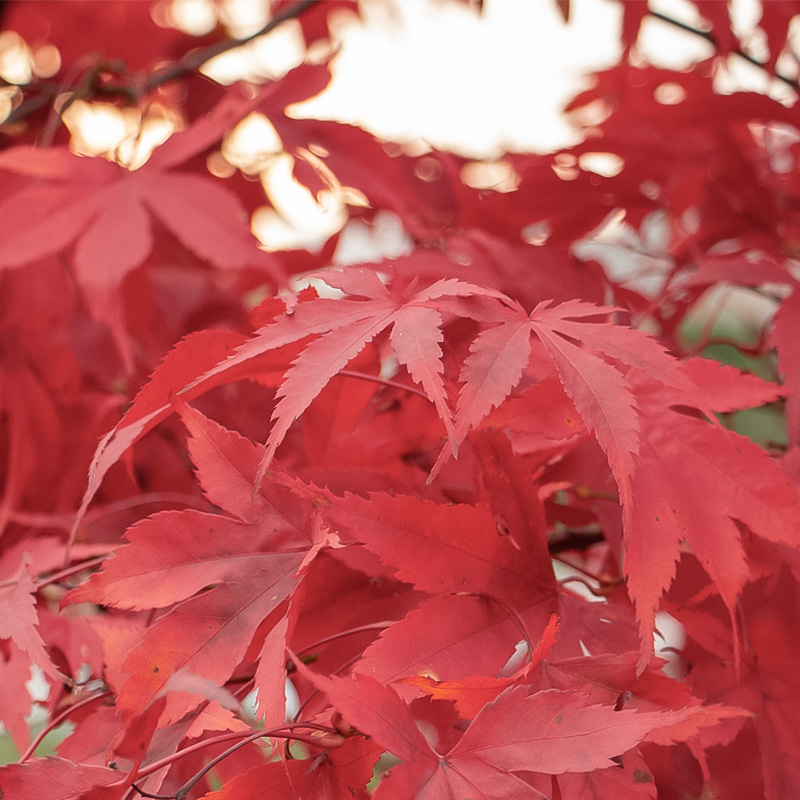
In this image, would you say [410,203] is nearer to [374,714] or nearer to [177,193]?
[177,193]

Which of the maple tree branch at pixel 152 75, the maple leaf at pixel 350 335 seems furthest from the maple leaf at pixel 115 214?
the maple leaf at pixel 350 335

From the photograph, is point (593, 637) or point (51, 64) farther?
point (51, 64)

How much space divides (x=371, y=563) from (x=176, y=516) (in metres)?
0.09

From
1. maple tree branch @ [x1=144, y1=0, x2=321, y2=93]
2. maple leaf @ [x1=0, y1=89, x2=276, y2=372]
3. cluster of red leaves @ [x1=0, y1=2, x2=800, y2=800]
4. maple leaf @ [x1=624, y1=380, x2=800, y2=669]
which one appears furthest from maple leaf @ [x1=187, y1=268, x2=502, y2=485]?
maple tree branch @ [x1=144, y1=0, x2=321, y2=93]

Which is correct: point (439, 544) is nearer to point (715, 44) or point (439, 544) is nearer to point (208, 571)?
point (208, 571)

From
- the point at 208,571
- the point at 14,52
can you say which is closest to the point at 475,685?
the point at 208,571

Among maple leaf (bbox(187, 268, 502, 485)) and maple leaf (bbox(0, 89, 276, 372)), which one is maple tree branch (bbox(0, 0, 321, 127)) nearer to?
maple leaf (bbox(0, 89, 276, 372))

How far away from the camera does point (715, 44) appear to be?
73 centimetres

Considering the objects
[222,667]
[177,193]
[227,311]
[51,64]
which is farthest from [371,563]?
[51,64]

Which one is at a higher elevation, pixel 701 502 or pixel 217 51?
pixel 217 51

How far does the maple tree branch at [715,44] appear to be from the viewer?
0.69 meters

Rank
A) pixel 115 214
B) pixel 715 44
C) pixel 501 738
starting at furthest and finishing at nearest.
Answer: pixel 715 44, pixel 115 214, pixel 501 738

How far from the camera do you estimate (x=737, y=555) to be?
336 millimetres

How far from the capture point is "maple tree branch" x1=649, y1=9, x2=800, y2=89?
69 cm
